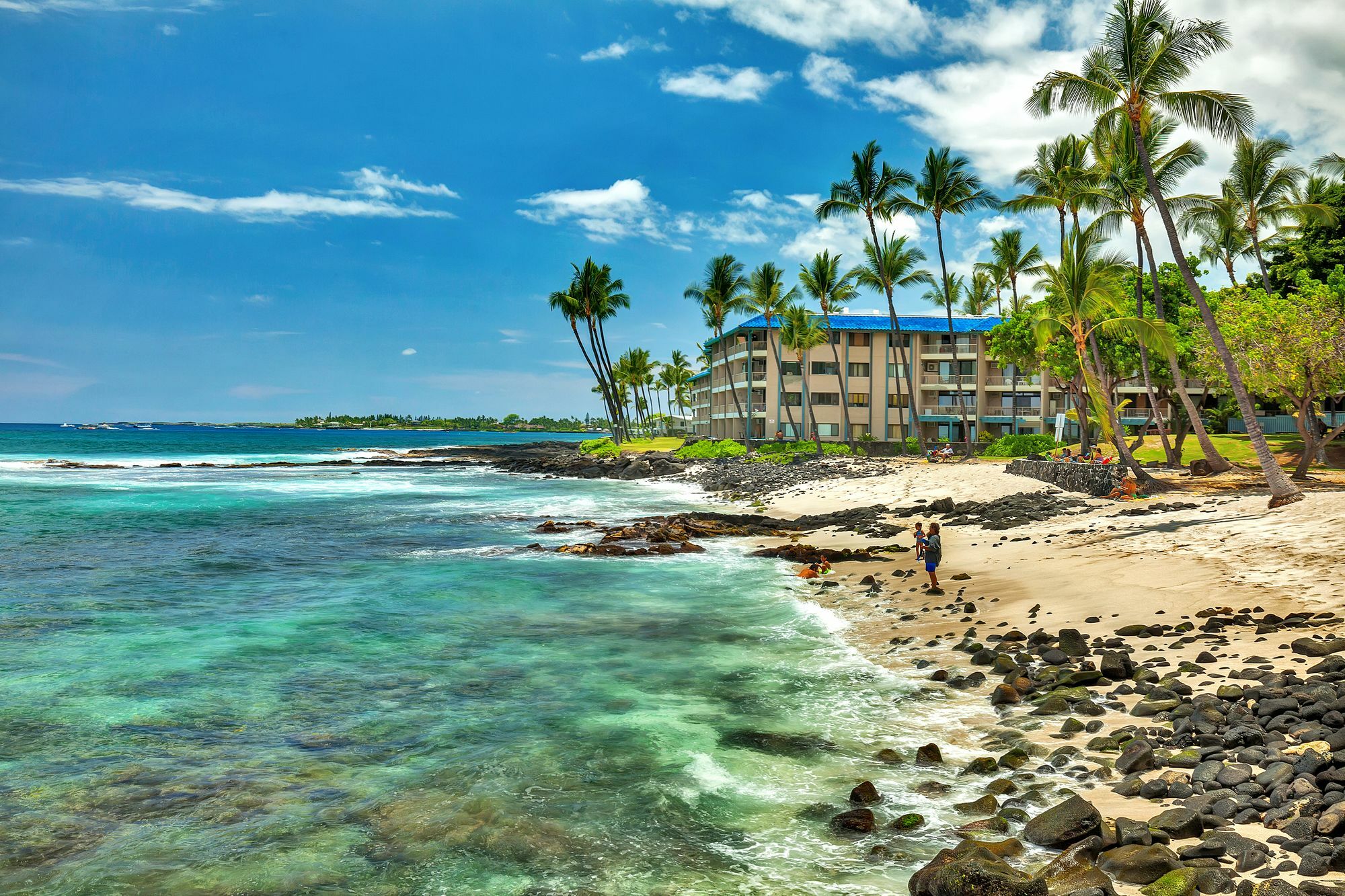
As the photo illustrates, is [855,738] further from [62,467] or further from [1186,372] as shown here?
[62,467]

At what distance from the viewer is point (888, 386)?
6938cm

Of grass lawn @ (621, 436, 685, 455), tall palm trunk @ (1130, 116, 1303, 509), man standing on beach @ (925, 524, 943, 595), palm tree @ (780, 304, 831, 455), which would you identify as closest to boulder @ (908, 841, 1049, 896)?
man standing on beach @ (925, 524, 943, 595)

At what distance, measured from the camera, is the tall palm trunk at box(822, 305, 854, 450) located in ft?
195

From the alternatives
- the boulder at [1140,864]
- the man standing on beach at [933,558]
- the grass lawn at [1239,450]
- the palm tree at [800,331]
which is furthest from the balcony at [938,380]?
the boulder at [1140,864]

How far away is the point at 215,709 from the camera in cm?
1077

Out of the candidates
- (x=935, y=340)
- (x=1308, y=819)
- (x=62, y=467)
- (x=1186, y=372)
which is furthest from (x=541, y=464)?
(x=1308, y=819)

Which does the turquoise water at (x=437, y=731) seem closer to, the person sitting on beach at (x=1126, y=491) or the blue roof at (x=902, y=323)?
the person sitting on beach at (x=1126, y=491)

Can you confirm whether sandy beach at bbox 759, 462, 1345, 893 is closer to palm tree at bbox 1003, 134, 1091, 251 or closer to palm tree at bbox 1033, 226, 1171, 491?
palm tree at bbox 1033, 226, 1171, 491

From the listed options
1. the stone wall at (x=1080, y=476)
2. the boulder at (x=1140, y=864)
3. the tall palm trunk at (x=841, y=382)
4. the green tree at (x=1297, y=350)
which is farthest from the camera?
the tall palm trunk at (x=841, y=382)

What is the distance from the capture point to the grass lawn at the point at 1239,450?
36.5m

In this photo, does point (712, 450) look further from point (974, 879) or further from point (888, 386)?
point (974, 879)

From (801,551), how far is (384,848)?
16.8m

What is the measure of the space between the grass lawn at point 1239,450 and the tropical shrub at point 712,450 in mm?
25241

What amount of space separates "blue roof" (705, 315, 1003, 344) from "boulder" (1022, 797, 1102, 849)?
64.3 meters
